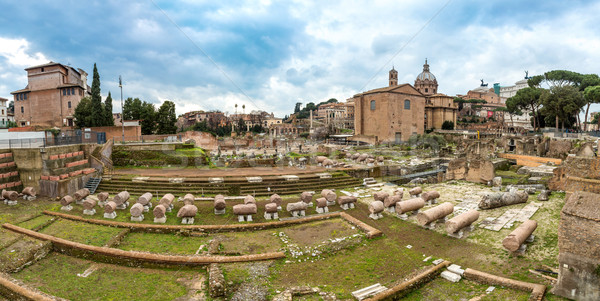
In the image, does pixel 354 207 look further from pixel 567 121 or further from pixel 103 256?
pixel 567 121

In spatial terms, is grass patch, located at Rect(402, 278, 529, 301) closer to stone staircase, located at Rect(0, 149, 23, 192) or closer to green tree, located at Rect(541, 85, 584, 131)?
stone staircase, located at Rect(0, 149, 23, 192)

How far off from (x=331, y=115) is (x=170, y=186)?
3462 inches

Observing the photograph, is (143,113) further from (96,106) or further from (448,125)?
(448,125)

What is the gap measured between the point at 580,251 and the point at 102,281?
12006mm

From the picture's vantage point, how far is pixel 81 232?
11.6 metres

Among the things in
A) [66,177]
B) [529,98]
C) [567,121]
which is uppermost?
[529,98]

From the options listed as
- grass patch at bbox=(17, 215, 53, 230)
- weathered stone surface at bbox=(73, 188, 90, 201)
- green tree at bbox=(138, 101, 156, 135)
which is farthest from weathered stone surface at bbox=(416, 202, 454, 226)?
green tree at bbox=(138, 101, 156, 135)

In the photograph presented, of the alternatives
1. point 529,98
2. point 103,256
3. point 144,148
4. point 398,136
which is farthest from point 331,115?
point 103,256

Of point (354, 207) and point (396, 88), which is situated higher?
point (396, 88)

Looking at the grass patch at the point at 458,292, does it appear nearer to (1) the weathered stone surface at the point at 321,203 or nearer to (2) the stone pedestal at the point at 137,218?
(1) the weathered stone surface at the point at 321,203

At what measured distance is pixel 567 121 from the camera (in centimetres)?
4328

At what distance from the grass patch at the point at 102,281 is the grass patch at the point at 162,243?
1243mm

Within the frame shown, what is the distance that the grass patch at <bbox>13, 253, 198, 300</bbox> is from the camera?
304 inches

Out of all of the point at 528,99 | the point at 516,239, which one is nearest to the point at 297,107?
the point at 528,99
